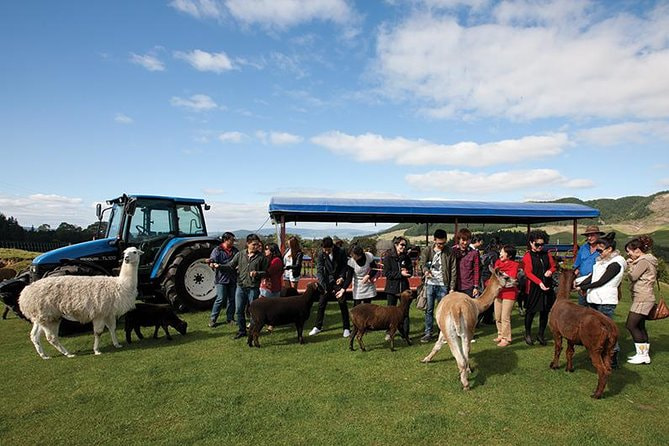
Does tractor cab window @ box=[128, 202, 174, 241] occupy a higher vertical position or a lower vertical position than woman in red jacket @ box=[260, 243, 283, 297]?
higher

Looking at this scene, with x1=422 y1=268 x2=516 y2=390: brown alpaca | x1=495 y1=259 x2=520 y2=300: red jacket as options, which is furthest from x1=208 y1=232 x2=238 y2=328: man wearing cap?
x1=495 y1=259 x2=520 y2=300: red jacket

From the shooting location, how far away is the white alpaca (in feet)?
19.0

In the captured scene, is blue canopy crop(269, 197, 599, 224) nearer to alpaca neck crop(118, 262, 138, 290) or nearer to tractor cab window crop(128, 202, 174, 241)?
tractor cab window crop(128, 202, 174, 241)

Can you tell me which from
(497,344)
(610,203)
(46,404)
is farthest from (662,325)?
(610,203)

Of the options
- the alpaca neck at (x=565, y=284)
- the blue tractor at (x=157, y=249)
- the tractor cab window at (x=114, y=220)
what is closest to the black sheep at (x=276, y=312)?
the blue tractor at (x=157, y=249)

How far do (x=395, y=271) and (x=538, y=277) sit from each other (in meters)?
2.31

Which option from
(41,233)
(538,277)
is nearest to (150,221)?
(538,277)

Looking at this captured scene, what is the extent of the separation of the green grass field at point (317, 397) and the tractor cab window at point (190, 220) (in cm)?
374

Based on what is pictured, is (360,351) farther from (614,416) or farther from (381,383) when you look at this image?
(614,416)

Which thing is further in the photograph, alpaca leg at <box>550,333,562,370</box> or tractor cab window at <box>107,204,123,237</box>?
tractor cab window at <box>107,204,123,237</box>

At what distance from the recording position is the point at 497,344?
6.41m

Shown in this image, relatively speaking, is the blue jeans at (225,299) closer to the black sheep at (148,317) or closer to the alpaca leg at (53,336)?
the black sheep at (148,317)

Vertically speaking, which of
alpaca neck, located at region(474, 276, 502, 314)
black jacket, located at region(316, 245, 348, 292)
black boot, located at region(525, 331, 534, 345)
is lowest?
black boot, located at region(525, 331, 534, 345)

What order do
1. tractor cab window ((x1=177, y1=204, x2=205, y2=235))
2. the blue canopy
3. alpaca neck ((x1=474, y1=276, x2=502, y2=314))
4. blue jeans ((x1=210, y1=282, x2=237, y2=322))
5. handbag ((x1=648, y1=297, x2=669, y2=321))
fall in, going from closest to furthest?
handbag ((x1=648, y1=297, x2=669, y2=321)), alpaca neck ((x1=474, y1=276, x2=502, y2=314)), blue jeans ((x1=210, y1=282, x2=237, y2=322)), tractor cab window ((x1=177, y1=204, x2=205, y2=235)), the blue canopy
